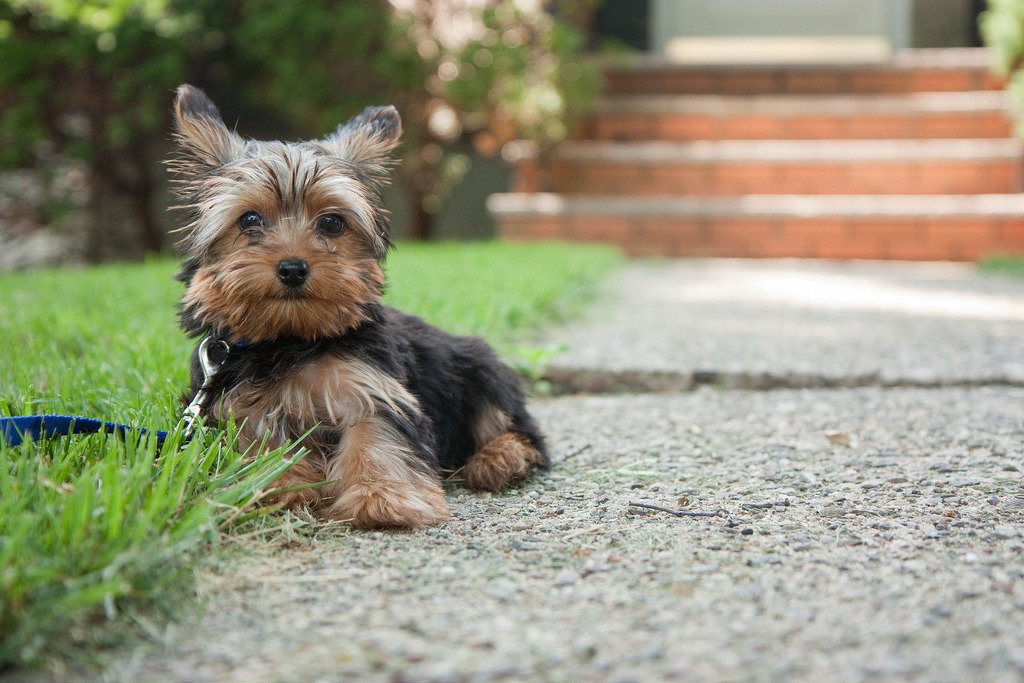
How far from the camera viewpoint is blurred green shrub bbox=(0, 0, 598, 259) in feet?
36.3

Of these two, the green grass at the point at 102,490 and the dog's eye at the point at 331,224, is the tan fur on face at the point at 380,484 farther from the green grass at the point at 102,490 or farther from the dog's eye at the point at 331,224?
the dog's eye at the point at 331,224

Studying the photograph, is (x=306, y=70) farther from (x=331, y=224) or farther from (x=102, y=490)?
(x=102, y=490)

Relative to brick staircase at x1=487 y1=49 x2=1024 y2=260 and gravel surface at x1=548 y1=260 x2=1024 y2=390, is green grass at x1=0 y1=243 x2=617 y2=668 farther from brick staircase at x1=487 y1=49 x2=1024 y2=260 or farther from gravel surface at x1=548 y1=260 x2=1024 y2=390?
brick staircase at x1=487 y1=49 x2=1024 y2=260

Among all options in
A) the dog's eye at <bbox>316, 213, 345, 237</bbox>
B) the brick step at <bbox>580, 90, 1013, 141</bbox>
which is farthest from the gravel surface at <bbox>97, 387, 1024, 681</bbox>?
the brick step at <bbox>580, 90, 1013, 141</bbox>

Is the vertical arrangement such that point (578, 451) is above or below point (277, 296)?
below

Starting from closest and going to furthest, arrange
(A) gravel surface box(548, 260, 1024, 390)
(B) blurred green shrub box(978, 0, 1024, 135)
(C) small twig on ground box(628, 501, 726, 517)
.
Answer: (C) small twig on ground box(628, 501, 726, 517), (A) gravel surface box(548, 260, 1024, 390), (B) blurred green shrub box(978, 0, 1024, 135)

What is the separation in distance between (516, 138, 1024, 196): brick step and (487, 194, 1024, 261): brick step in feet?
0.71

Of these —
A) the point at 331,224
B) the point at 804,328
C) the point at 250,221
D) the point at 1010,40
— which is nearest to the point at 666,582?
the point at 331,224

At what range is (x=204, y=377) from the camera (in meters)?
3.24

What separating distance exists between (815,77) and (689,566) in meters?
11.7

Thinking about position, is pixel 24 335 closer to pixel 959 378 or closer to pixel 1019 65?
pixel 959 378

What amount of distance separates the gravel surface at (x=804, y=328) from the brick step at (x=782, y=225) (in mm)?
661

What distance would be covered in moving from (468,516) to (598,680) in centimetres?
113

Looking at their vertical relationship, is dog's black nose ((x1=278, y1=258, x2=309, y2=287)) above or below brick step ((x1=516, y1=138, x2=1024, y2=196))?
below
